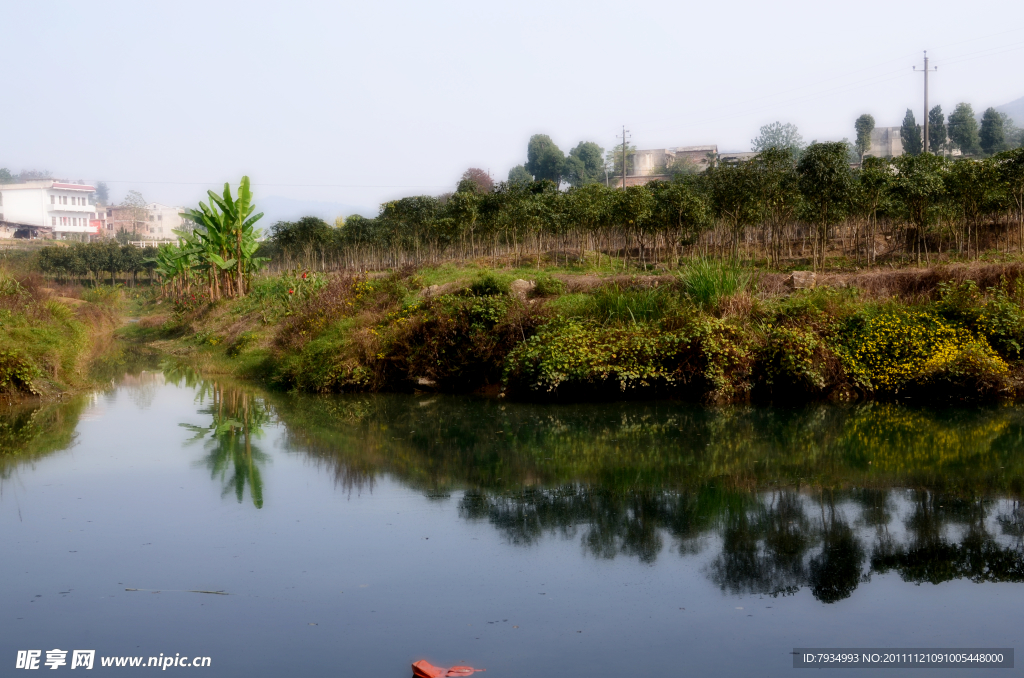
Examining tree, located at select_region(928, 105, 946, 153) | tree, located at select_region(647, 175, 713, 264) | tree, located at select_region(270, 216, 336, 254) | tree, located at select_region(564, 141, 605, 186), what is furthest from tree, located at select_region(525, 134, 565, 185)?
tree, located at select_region(647, 175, 713, 264)

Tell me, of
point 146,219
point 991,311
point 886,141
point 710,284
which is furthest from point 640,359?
point 146,219

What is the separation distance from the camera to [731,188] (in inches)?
1025

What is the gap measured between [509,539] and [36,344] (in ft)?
43.2

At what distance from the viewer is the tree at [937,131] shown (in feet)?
244

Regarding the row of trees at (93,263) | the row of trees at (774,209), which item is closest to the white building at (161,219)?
the row of trees at (93,263)

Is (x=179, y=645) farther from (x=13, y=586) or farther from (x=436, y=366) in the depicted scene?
(x=436, y=366)

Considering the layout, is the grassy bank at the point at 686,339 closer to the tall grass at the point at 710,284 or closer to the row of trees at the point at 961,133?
the tall grass at the point at 710,284

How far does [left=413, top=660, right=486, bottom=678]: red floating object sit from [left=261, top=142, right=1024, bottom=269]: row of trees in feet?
72.1

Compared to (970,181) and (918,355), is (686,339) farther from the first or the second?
(970,181)

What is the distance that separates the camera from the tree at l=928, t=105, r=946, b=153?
7436cm

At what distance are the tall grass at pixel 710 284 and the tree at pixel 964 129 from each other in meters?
66.3

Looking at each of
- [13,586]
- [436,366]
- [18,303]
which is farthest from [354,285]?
[13,586]

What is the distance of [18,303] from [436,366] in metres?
10.2

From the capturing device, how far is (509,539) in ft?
24.8
